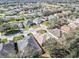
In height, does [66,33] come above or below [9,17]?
→ below

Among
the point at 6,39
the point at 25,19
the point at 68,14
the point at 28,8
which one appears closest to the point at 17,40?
the point at 6,39

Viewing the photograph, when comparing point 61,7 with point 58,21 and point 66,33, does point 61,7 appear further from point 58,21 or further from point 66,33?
point 66,33

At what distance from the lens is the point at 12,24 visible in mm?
2762

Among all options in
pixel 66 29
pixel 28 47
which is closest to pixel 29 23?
pixel 28 47

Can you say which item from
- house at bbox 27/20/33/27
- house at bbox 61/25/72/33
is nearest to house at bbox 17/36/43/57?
house at bbox 27/20/33/27

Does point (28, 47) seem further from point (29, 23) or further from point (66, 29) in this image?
point (66, 29)

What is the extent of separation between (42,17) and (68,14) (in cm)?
34

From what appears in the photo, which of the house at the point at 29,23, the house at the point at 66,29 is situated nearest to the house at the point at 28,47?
the house at the point at 29,23

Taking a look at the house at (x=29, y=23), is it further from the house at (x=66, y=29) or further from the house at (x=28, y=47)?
the house at (x=66, y=29)

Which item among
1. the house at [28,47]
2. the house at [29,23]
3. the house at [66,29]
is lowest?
the house at [28,47]

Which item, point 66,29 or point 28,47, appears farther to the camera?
point 66,29

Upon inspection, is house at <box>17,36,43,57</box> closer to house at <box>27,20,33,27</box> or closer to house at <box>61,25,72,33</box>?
house at <box>27,20,33,27</box>

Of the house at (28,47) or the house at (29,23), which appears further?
the house at (29,23)

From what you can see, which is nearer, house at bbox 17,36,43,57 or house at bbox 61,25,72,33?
house at bbox 17,36,43,57
